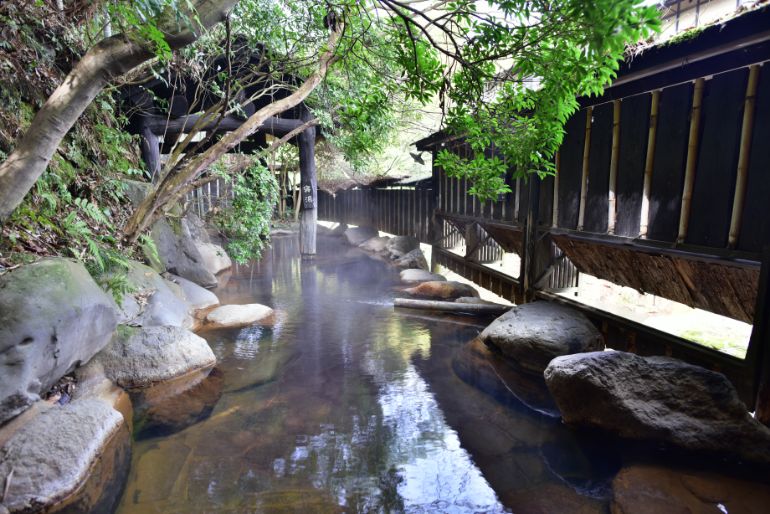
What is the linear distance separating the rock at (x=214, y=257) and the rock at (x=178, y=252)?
73.0 inches

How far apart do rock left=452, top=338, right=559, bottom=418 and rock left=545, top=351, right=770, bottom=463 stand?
22.0 inches

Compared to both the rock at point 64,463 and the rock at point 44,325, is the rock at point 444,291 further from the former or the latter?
the rock at point 64,463

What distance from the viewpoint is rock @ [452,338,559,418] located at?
472 cm

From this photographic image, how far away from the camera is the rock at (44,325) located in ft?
10.8


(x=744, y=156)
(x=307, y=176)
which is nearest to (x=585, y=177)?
(x=744, y=156)

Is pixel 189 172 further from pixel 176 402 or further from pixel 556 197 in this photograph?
pixel 556 197

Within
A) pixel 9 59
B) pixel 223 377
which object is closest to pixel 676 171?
pixel 223 377

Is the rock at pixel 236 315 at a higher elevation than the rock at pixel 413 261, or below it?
below

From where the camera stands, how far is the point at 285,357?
5.88 meters

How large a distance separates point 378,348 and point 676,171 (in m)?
4.29

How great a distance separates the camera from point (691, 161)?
14.0ft

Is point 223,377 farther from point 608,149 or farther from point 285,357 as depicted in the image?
point 608,149

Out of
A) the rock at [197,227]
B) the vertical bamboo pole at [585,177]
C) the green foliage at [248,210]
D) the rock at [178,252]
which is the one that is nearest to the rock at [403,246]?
the rock at [197,227]

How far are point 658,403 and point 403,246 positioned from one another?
11349mm
